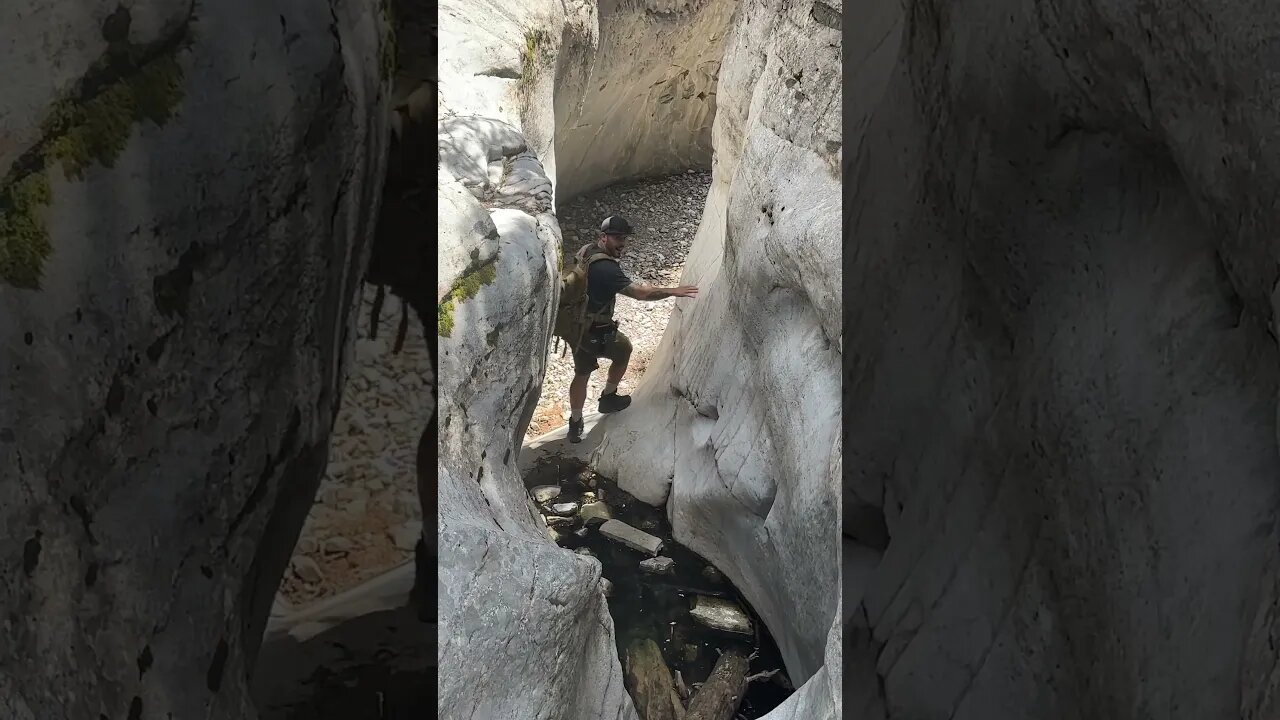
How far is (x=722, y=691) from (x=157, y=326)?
3.40 m

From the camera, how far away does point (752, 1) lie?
4.43 metres

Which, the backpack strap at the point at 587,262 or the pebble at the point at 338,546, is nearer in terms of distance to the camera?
the pebble at the point at 338,546

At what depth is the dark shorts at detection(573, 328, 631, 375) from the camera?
524 cm

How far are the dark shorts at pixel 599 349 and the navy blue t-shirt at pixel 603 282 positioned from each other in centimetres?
25

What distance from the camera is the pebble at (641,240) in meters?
6.08

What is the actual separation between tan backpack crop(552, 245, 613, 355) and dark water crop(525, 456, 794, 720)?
78cm

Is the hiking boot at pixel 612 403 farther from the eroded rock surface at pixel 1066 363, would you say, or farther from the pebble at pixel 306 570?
the pebble at pixel 306 570

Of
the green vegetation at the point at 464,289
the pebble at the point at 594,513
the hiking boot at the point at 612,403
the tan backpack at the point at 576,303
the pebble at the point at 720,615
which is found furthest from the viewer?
the hiking boot at the point at 612,403

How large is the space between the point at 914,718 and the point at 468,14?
3247 millimetres

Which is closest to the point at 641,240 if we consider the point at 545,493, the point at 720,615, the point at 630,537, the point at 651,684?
the point at 545,493

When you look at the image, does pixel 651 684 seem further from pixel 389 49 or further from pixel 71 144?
pixel 71 144

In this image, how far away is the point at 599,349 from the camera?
5.26 meters

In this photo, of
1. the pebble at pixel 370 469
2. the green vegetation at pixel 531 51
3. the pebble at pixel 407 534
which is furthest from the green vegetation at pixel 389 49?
the green vegetation at pixel 531 51

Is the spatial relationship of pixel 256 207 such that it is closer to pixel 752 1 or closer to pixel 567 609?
pixel 567 609
